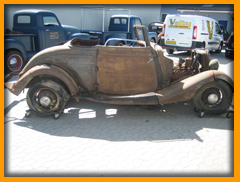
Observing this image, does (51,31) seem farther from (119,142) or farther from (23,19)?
(119,142)

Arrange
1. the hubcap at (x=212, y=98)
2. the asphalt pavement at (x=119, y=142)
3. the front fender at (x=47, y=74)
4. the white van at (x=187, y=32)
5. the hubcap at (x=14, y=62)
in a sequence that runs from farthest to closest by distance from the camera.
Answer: the white van at (x=187, y=32) < the hubcap at (x=14, y=62) < the hubcap at (x=212, y=98) < the front fender at (x=47, y=74) < the asphalt pavement at (x=119, y=142)

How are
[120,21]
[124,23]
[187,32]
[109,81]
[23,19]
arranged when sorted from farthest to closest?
[120,21] → [124,23] → [187,32] → [23,19] → [109,81]

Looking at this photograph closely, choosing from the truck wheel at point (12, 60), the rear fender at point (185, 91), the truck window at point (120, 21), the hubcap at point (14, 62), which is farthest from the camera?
the truck window at point (120, 21)

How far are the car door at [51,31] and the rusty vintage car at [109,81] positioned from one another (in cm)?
431

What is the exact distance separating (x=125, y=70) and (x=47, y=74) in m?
1.66

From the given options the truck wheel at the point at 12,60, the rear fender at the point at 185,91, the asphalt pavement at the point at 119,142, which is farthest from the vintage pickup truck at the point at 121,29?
the rear fender at the point at 185,91

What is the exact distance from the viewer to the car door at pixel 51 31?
8352 millimetres

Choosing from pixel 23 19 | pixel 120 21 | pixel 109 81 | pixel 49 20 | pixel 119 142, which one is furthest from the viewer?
pixel 120 21

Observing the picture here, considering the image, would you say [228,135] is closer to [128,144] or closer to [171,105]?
[171,105]

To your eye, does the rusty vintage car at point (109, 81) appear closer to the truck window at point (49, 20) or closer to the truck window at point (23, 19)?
the truck window at point (49, 20)

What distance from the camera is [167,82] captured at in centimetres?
471

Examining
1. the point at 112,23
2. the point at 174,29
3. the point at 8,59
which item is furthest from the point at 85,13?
the point at 8,59

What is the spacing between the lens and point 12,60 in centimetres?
742

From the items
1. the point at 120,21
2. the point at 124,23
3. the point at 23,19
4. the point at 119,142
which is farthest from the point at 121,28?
the point at 119,142
